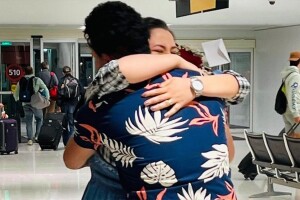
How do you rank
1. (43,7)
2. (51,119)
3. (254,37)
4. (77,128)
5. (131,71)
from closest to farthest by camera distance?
1. (131,71)
2. (77,128)
3. (43,7)
4. (51,119)
5. (254,37)

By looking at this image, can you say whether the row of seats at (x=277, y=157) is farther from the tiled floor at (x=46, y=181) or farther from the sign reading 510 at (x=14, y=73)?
the sign reading 510 at (x=14, y=73)

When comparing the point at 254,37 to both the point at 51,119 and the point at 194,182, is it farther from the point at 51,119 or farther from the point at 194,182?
the point at 194,182

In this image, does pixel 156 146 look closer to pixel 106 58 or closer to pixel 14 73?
pixel 106 58

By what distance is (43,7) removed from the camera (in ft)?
37.4

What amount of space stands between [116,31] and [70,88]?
1153 centimetres

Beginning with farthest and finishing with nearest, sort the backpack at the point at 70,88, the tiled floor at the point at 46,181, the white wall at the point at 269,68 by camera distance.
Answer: the white wall at the point at 269,68 < the backpack at the point at 70,88 < the tiled floor at the point at 46,181

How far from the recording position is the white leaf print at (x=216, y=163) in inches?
58.9

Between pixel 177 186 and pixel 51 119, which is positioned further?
pixel 51 119

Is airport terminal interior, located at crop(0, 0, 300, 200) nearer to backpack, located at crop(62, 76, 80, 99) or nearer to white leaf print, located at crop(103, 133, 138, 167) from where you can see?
backpack, located at crop(62, 76, 80, 99)

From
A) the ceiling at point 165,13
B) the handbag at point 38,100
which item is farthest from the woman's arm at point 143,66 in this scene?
the handbag at point 38,100

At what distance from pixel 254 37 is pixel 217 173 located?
15381 millimetres

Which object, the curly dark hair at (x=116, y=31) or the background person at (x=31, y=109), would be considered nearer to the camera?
the curly dark hair at (x=116, y=31)

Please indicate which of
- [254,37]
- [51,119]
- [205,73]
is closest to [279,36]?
[254,37]

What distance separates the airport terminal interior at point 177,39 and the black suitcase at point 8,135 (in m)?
0.19
